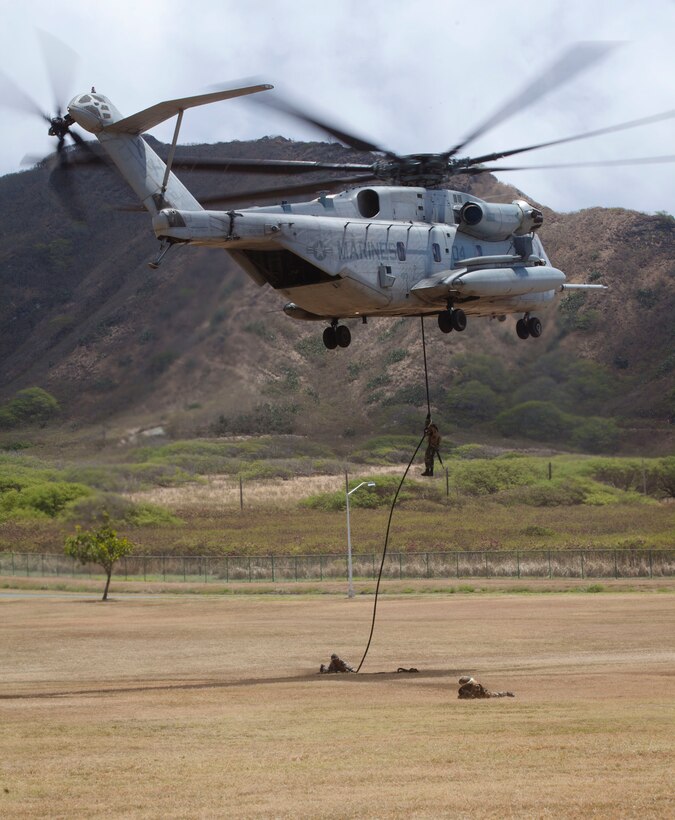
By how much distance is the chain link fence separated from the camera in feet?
309

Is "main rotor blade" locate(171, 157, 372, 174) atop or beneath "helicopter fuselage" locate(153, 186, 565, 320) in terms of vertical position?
atop

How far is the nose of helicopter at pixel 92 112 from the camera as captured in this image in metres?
30.7

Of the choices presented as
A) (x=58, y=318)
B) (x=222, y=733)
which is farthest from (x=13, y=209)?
(x=222, y=733)

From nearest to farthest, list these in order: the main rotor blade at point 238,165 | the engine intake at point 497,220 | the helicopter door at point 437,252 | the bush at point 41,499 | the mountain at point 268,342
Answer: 1. the main rotor blade at point 238,165
2. the helicopter door at point 437,252
3. the engine intake at point 497,220
4. the mountain at point 268,342
5. the bush at point 41,499

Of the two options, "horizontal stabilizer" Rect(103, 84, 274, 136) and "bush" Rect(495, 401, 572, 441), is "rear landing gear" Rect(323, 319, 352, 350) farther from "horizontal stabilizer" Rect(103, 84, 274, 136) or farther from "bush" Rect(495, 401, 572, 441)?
"bush" Rect(495, 401, 572, 441)

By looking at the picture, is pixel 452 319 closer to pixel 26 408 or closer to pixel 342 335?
pixel 342 335

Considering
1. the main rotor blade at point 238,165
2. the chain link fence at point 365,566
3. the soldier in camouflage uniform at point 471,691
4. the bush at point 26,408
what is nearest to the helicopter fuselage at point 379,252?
the main rotor blade at point 238,165

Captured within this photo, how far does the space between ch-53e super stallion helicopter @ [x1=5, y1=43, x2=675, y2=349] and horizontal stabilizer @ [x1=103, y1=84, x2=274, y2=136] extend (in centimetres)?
3

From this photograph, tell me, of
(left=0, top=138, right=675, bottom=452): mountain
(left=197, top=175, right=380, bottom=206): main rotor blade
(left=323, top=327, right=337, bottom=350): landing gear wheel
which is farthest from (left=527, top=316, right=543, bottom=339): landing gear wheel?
(left=197, top=175, right=380, bottom=206): main rotor blade

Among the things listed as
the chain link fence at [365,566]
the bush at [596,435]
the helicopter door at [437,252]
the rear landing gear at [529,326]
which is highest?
the bush at [596,435]

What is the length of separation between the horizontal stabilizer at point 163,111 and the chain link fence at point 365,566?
219ft

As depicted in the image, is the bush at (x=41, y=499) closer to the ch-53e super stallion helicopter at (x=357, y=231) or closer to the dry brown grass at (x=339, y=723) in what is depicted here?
the dry brown grass at (x=339, y=723)

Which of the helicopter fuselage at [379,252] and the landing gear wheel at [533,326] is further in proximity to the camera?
the landing gear wheel at [533,326]

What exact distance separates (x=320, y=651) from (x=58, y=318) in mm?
17257
